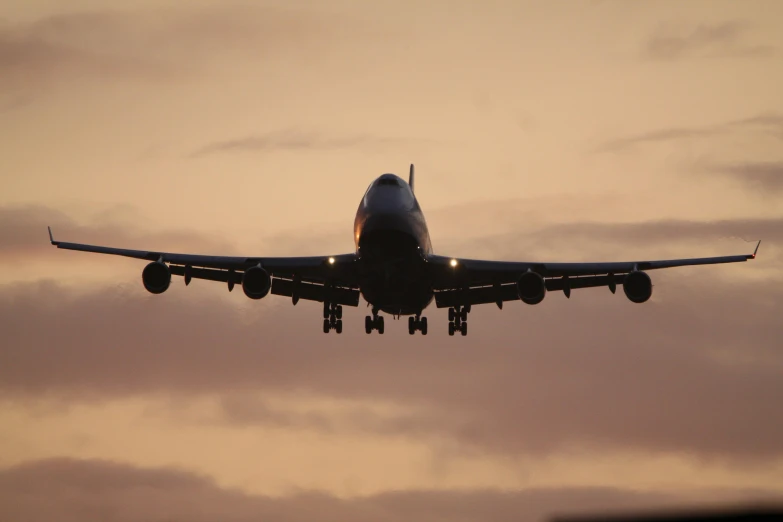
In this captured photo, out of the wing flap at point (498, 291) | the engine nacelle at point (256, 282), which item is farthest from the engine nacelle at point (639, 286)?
the engine nacelle at point (256, 282)

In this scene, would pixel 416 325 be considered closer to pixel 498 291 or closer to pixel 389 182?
pixel 498 291

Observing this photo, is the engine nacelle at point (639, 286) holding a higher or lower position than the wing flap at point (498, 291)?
lower

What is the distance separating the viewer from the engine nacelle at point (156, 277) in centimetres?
5772

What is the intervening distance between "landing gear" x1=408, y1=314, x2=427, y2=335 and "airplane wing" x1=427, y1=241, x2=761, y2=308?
11.7 feet

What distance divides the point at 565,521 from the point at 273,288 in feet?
132

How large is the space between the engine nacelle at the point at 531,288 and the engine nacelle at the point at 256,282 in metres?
11.6

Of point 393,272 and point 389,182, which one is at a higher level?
point 389,182

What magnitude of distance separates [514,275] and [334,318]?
1071cm

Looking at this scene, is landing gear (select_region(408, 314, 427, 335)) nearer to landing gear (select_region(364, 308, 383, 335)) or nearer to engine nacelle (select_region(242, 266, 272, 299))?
landing gear (select_region(364, 308, 383, 335))

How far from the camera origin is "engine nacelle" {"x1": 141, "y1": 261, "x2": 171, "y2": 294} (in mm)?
57719

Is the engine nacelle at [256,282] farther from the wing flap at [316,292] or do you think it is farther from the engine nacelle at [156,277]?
the wing flap at [316,292]

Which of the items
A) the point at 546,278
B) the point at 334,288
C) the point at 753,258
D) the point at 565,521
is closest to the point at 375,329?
the point at 334,288

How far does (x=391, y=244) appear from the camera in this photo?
5444cm

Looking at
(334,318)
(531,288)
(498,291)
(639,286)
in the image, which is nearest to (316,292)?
(334,318)
